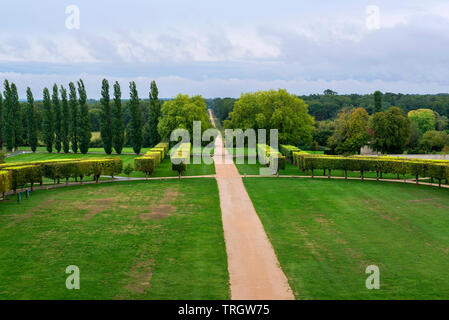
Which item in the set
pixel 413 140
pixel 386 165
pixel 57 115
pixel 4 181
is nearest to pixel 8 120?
pixel 57 115

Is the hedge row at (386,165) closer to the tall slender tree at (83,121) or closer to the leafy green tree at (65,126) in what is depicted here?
the tall slender tree at (83,121)

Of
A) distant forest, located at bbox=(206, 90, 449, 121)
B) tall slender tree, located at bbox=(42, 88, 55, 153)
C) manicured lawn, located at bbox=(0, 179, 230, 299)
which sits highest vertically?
distant forest, located at bbox=(206, 90, 449, 121)

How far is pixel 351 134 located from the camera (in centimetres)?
7225

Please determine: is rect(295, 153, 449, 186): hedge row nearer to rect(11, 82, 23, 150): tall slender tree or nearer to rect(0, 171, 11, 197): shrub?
rect(0, 171, 11, 197): shrub

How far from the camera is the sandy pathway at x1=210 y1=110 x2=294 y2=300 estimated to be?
18.1 m

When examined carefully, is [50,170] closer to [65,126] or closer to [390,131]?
[65,126]

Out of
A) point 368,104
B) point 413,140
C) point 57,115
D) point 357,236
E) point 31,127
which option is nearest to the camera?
point 357,236

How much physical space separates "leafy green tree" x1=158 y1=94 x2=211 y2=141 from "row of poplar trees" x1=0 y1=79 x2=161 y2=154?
6951mm

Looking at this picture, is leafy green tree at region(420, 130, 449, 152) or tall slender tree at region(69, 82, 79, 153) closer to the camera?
leafy green tree at region(420, 130, 449, 152)

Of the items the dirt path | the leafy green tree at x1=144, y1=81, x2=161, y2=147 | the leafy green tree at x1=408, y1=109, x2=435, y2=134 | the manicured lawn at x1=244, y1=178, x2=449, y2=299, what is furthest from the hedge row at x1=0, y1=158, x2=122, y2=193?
the leafy green tree at x1=408, y1=109, x2=435, y2=134

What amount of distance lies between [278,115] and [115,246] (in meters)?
51.0

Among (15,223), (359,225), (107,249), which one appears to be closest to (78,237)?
(107,249)

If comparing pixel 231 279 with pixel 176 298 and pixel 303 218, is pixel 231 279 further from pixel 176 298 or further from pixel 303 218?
pixel 303 218

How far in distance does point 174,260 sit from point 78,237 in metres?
7.84
